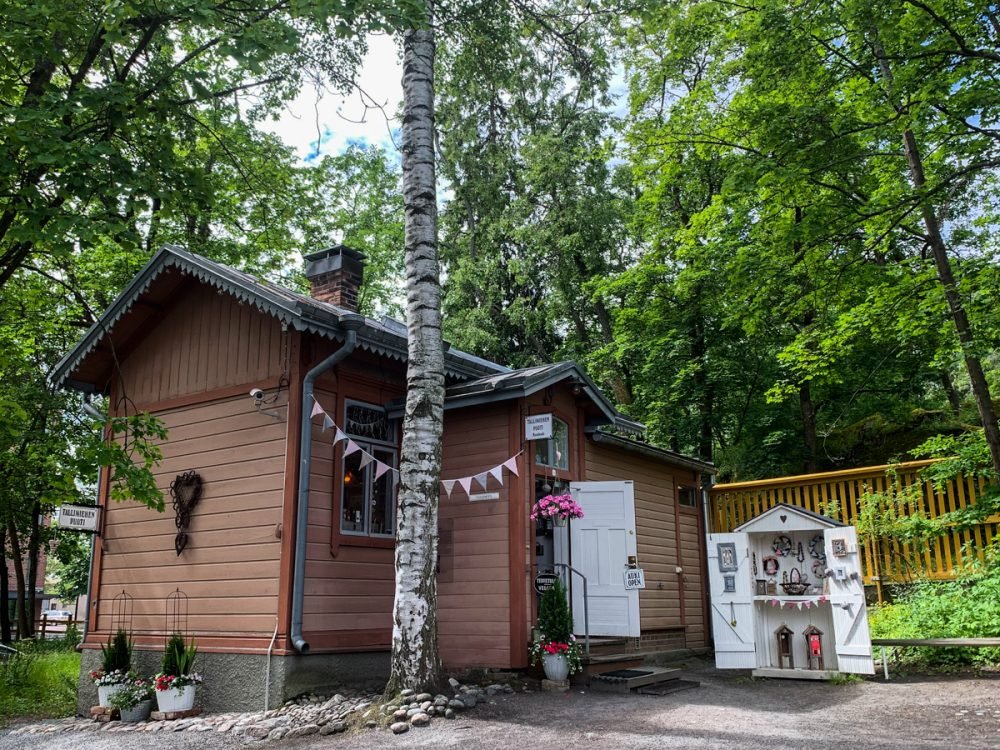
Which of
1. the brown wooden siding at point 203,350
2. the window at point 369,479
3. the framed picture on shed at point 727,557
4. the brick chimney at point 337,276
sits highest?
the brick chimney at point 337,276

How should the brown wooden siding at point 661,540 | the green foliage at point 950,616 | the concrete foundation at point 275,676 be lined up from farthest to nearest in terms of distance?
the brown wooden siding at point 661,540 < the green foliage at point 950,616 < the concrete foundation at point 275,676

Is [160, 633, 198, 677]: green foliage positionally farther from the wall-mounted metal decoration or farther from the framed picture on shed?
the framed picture on shed

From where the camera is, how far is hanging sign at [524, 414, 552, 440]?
353 inches

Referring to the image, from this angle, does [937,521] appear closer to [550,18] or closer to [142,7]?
[550,18]

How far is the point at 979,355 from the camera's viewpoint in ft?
31.2

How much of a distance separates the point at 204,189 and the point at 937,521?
9.93 m

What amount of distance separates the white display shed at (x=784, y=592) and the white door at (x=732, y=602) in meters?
0.01

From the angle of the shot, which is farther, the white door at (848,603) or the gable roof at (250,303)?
the white door at (848,603)

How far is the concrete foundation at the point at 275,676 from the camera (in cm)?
802

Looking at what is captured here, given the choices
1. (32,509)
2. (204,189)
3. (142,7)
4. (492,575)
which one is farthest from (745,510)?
(32,509)

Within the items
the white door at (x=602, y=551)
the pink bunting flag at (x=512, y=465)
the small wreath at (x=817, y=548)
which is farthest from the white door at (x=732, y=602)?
the pink bunting flag at (x=512, y=465)

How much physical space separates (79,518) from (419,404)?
5014mm

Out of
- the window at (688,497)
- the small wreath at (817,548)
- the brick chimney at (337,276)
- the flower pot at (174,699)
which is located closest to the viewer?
the flower pot at (174,699)

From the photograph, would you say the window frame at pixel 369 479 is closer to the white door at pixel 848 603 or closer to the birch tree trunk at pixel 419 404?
the birch tree trunk at pixel 419 404
